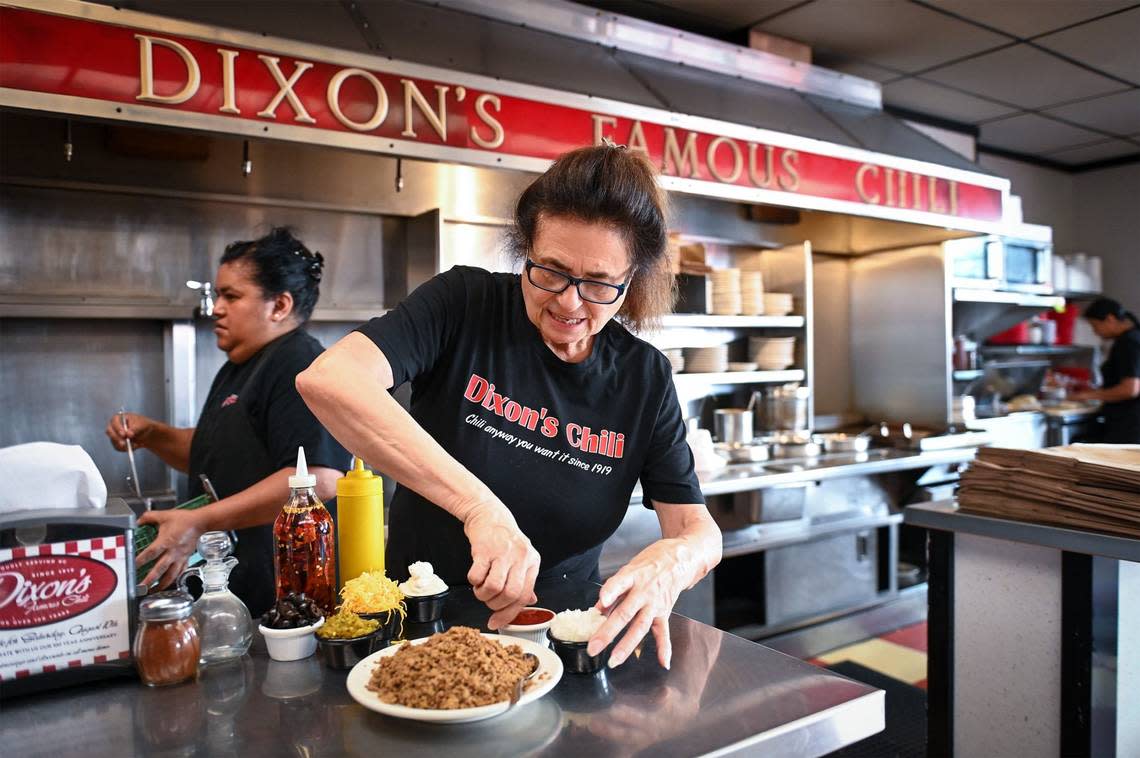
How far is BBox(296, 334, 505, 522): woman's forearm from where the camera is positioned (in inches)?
52.4

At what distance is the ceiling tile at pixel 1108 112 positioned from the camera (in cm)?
572

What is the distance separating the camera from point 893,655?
13.4 feet

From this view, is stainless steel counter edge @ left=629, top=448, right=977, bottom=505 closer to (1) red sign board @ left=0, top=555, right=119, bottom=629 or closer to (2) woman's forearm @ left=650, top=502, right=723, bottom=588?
(2) woman's forearm @ left=650, top=502, right=723, bottom=588

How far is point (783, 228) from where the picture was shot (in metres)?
5.23

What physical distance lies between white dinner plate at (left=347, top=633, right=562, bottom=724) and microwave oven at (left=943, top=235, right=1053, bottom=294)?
4873 mm

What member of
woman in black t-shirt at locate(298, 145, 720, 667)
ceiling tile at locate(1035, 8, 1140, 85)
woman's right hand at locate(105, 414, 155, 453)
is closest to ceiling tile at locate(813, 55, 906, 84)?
ceiling tile at locate(1035, 8, 1140, 85)

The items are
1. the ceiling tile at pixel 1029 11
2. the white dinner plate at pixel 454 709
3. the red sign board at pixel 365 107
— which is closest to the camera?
the white dinner plate at pixel 454 709

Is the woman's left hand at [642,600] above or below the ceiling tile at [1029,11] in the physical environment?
below

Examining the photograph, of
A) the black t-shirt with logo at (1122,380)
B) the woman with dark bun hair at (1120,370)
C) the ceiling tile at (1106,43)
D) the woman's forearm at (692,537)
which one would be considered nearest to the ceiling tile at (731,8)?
the ceiling tile at (1106,43)

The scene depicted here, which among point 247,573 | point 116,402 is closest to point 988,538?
point 247,573

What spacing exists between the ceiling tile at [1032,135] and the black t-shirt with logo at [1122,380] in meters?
1.76

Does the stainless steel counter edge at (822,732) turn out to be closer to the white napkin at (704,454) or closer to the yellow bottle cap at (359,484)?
the yellow bottle cap at (359,484)

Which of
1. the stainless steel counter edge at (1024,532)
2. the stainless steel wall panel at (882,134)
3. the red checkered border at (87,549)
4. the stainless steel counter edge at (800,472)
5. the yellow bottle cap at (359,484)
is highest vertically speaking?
the stainless steel wall panel at (882,134)

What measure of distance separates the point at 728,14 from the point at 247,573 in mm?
3850
